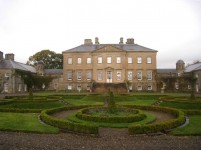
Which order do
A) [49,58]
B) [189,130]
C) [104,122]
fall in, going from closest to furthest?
[189,130]
[104,122]
[49,58]

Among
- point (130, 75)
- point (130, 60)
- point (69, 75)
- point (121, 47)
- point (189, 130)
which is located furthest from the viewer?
point (121, 47)

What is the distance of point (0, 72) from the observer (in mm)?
44969

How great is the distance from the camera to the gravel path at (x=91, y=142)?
9469mm

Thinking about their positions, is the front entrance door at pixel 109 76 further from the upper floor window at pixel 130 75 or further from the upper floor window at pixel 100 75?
the upper floor window at pixel 130 75

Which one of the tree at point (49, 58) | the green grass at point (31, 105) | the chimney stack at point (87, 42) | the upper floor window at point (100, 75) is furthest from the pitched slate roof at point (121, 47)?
the green grass at point (31, 105)

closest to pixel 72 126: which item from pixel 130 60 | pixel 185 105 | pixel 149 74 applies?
pixel 185 105

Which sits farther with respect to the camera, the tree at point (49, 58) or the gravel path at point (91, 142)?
the tree at point (49, 58)

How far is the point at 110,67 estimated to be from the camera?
46.0 metres

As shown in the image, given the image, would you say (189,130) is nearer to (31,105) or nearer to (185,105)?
(185,105)

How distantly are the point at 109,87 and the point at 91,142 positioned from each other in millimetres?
31784

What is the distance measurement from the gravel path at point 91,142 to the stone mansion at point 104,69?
32901 mm

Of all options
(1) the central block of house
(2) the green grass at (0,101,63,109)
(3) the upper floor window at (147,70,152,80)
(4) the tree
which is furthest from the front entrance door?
(4) the tree

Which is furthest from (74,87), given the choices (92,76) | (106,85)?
(106,85)

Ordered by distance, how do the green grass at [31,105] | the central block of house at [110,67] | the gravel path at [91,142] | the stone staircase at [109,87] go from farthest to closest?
the central block of house at [110,67] → the stone staircase at [109,87] → the green grass at [31,105] → the gravel path at [91,142]
